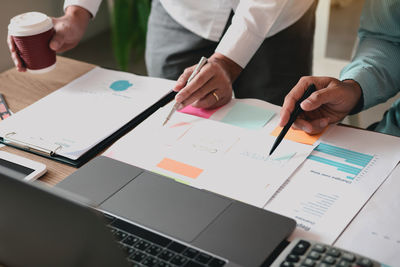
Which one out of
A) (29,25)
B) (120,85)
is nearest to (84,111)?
(120,85)

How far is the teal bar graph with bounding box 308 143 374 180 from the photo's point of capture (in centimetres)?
86

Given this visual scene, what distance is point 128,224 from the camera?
0.75 meters

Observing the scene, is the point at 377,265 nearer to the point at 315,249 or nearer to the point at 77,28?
the point at 315,249

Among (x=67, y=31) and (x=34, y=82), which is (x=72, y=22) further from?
(x=34, y=82)

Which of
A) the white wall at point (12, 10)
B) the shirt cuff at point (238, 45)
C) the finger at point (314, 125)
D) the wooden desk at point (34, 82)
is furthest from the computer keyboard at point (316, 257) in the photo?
the white wall at point (12, 10)

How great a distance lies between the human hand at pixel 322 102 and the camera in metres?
0.95

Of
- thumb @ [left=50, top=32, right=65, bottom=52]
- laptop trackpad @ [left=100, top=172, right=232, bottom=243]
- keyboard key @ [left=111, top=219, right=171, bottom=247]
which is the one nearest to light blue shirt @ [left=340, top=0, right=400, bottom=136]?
laptop trackpad @ [left=100, top=172, right=232, bottom=243]

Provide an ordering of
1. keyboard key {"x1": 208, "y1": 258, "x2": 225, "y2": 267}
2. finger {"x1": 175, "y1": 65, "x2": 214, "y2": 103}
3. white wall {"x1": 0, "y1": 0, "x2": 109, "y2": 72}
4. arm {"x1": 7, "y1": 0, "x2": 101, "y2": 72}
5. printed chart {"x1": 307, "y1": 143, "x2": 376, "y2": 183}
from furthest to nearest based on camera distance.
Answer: white wall {"x1": 0, "y1": 0, "x2": 109, "y2": 72}, arm {"x1": 7, "y1": 0, "x2": 101, "y2": 72}, finger {"x1": 175, "y1": 65, "x2": 214, "y2": 103}, printed chart {"x1": 307, "y1": 143, "x2": 376, "y2": 183}, keyboard key {"x1": 208, "y1": 258, "x2": 225, "y2": 267}

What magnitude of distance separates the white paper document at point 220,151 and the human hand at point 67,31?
36 cm

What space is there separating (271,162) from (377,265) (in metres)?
0.31

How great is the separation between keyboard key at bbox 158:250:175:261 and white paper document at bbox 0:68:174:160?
33cm

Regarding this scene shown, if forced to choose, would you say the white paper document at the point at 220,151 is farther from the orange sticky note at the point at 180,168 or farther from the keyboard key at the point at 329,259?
the keyboard key at the point at 329,259

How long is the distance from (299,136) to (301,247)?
1.09 feet

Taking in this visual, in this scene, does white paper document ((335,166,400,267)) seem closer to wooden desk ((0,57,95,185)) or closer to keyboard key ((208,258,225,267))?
keyboard key ((208,258,225,267))
